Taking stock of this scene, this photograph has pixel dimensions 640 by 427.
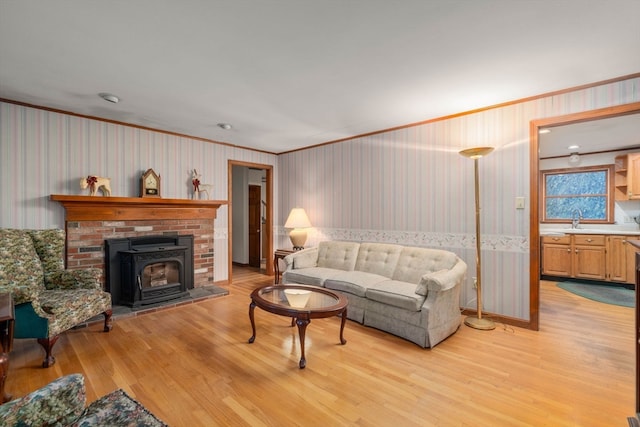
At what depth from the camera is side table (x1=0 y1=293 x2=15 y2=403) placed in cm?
178

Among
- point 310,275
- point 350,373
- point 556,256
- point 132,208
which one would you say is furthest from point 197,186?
point 556,256

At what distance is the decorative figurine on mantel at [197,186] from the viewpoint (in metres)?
4.57

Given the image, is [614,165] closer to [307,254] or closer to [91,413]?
[307,254]

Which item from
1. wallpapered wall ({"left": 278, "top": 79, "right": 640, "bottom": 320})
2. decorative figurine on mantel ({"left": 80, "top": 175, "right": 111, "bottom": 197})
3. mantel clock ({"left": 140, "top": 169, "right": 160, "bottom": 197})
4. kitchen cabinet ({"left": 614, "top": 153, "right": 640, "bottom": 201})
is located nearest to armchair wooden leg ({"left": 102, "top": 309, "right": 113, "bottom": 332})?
decorative figurine on mantel ({"left": 80, "top": 175, "right": 111, "bottom": 197})

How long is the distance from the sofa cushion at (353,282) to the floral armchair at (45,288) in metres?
2.38

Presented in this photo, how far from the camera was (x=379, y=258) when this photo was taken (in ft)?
12.6

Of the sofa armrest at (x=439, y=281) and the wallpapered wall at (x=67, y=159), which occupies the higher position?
the wallpapered wall at (x=67, y=159)

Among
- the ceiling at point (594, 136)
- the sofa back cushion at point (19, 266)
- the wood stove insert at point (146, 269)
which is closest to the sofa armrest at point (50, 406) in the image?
the sofa back cushion at point (19, 266)

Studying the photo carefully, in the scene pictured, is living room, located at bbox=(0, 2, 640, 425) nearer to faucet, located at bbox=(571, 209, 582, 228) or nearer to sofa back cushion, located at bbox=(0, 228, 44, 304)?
sofa back cushion, located at bbox=(0, 228, 44, 304)

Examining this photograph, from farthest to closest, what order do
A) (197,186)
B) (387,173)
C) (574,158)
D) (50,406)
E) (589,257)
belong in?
(574,158)
(589,257)
(197,186)
(387,173)
(50,406)

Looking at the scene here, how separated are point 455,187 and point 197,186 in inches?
145

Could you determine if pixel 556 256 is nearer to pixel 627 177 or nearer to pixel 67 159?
pixel 627 177

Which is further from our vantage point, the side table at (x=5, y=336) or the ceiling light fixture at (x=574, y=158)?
the ceiling light fixture at (x=574, y=158)

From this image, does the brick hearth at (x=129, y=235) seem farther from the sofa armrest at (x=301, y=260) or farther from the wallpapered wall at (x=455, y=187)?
the wallpapered wall at (x=455, y=187)
